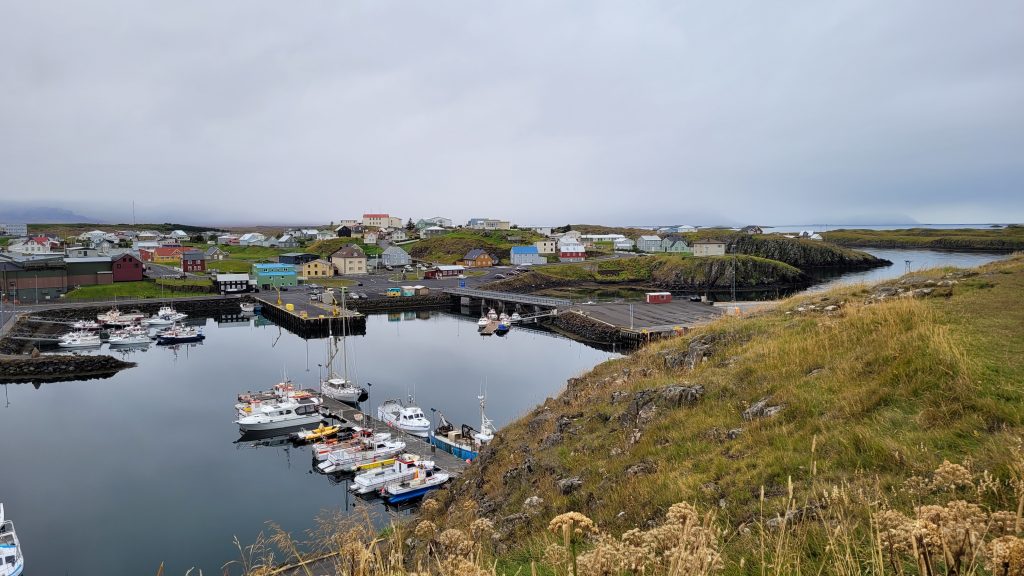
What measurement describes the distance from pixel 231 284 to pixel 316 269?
16.4 m

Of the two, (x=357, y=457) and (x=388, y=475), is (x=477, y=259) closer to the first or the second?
(x=357, y=457)

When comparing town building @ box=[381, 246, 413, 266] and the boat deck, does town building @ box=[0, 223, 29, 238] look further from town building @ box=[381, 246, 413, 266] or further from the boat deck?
the boat deck

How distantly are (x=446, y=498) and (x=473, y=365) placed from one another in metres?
31.0

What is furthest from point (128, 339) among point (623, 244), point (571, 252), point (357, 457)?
point (623, 244)

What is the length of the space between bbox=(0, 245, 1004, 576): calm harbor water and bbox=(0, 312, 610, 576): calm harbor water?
8 cm

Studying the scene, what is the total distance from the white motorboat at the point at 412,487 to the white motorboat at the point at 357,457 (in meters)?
2.39

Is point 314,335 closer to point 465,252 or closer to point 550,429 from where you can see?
point 550,429

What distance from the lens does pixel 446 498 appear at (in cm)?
1043

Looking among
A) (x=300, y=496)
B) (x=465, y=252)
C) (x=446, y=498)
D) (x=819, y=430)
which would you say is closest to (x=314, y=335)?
(x=300, y=496)

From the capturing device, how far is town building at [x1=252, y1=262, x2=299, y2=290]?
75812mm

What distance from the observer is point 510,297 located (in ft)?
216

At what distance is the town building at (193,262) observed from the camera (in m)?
82.4

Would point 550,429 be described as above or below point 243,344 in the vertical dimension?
above

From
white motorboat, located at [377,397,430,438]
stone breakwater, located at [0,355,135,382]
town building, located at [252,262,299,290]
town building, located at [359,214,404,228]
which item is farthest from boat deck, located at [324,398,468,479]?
town building, located at [359,214,404,228]
